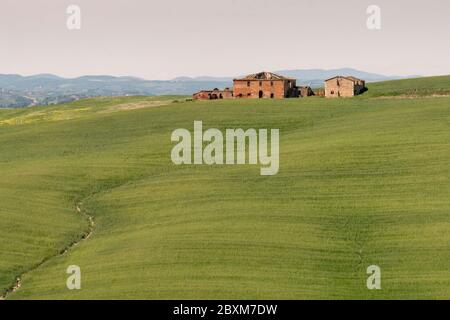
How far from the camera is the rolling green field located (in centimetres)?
4256

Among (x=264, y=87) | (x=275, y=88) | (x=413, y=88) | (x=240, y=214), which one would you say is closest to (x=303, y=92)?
(x=275, y=88)

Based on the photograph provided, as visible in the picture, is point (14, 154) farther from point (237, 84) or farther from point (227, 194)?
point (237, 84)

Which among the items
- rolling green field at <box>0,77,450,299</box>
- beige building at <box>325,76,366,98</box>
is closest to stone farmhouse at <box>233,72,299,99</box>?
beige building at <box>325,76,366,98</box>

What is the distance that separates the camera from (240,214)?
2164 inches

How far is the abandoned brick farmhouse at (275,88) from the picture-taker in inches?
4867

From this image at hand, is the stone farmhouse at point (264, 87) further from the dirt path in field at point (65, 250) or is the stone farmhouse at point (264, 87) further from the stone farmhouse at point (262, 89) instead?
the dirt path in field at point (65, 250)
